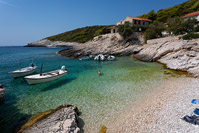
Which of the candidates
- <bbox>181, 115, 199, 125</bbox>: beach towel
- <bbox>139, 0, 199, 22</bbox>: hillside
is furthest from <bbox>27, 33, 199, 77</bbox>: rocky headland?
<bbox>139, 0, 199, 22</bbox>: hillside

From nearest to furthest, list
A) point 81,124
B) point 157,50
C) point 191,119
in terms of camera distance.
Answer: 1. point 191,119
2. point 81,124
3. point 157,50

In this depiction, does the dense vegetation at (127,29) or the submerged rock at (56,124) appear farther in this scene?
the dense vegetation at (127,29)

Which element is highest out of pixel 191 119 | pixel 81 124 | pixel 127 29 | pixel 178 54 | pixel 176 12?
pixel 176 12

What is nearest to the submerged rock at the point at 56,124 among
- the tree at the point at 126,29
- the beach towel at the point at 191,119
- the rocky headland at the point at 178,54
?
the beach towel at the point at 191,119

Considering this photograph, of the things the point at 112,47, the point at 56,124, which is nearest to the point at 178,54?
the point at 112,47

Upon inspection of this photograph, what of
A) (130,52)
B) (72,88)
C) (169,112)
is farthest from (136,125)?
(130,52)

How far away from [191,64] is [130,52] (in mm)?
22161

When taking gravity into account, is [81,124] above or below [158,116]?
below

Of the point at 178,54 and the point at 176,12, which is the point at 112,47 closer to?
the point at 178,54

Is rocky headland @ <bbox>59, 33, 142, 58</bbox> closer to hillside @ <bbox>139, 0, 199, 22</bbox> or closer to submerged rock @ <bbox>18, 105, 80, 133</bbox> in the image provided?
hillside @ <bbox>139, 0, 199, 22</bbox>

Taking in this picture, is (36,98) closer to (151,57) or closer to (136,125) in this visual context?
(136,125)

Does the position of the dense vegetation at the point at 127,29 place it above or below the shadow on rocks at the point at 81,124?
above

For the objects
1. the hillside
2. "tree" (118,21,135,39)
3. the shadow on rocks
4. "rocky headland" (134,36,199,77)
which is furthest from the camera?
the hillside

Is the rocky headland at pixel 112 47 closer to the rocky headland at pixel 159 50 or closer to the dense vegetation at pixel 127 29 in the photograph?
the rocky headland at pixel 159 50
